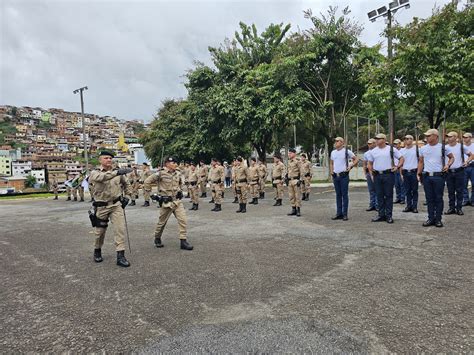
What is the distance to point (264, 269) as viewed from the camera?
4637 mm

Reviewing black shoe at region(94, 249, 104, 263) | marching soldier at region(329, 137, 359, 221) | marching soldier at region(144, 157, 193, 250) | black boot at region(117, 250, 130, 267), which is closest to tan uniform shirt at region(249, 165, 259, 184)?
marching soldier at region(329, 137, 359, 221)

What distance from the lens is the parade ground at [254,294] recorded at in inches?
111

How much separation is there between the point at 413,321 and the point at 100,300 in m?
3.19

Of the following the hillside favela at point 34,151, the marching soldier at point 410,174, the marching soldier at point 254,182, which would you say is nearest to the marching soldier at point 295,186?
the marching soldier at point 410,174

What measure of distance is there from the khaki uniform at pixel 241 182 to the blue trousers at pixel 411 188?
4.76m

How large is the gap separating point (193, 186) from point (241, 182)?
8.41 feet

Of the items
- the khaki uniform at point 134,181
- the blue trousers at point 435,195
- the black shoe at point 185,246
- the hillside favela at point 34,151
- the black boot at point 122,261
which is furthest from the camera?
the hillside favela at point 34,151

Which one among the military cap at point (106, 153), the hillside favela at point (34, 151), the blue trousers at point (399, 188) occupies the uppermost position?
the hillside favela at point (34, 151)

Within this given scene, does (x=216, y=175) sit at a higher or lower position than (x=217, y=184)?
higher

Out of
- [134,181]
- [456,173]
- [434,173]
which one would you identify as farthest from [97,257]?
[134,181]

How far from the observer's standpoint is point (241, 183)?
37.8 ft

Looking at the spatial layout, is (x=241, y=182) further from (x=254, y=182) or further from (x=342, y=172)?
(x=342, y=172)

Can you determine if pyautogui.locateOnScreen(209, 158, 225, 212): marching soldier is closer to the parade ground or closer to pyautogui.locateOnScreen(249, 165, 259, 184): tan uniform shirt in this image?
pyautogui.locateOnScreen(249, 165, 259, 184): tan uniform shirt

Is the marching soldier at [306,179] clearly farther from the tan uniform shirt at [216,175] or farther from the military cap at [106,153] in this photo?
the military cap at [106,153]
